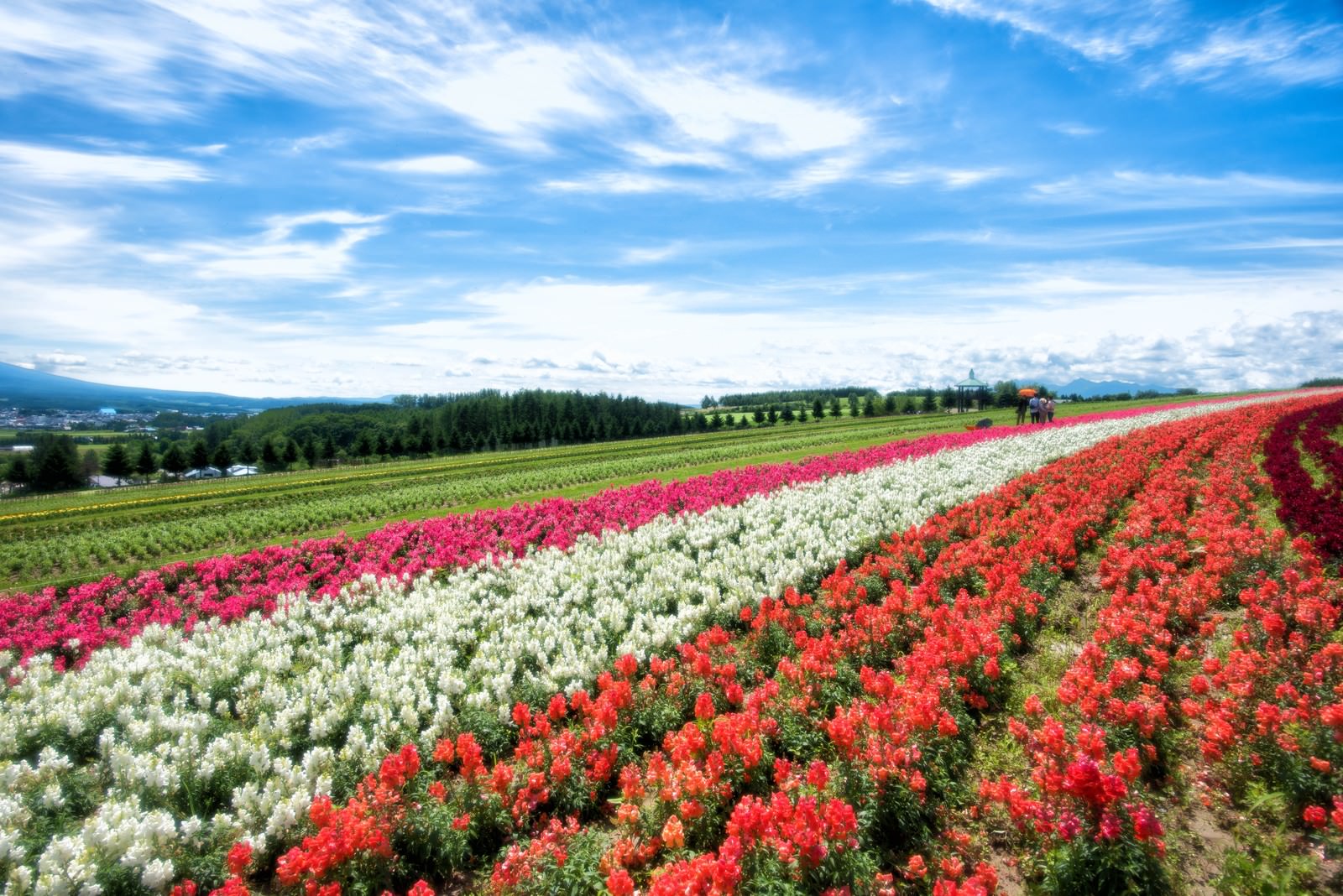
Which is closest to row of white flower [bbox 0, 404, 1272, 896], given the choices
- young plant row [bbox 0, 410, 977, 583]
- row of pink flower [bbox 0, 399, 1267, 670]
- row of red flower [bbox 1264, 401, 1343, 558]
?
row of pink flower [bbox 0, 399, 1267, 670]

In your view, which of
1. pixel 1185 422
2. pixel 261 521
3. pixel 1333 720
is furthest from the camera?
pixel 1185 422

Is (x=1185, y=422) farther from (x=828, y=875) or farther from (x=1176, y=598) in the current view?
(x=828, y=875)

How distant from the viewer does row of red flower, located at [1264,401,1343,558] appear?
29.3 feet

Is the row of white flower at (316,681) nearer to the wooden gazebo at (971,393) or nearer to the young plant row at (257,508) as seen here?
the young plant row at (257,508)

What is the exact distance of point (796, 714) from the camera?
610 centimetres

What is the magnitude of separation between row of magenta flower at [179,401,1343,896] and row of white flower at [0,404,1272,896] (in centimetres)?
62

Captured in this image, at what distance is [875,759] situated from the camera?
15.8ft

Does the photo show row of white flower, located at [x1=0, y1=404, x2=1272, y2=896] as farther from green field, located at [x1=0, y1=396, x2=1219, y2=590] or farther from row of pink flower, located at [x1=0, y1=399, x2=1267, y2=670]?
green field, located at [x1=0, y1=396, x2=1219, y2=590]

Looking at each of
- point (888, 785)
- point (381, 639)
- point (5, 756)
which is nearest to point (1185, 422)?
point (888, 785)

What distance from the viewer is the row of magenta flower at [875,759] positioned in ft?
13.6

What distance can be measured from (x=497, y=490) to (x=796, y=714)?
24.6m

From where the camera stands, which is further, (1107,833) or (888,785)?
(888,785)

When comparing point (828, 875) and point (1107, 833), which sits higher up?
point (1107, 833)

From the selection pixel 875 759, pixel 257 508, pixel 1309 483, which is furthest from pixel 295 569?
pixel 1309 483
